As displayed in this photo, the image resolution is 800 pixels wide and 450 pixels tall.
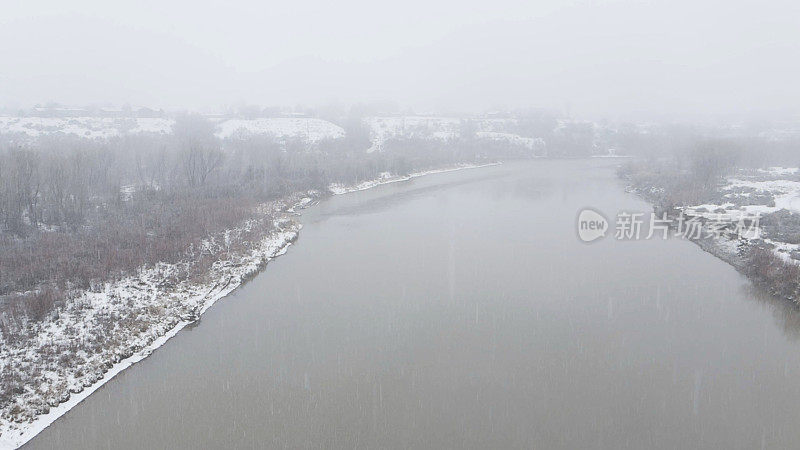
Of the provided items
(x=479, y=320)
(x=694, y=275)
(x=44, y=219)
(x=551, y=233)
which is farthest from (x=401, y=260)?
(x=44, y=219)

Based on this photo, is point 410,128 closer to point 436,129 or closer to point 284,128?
point 436,129

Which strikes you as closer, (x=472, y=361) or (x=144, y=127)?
(x=472, y=361)

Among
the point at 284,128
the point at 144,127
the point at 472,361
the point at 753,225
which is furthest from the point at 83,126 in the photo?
the point at 753,225

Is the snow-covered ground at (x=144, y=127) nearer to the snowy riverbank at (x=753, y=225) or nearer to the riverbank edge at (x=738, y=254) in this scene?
the snowy riverbank at (x=753, y=225)

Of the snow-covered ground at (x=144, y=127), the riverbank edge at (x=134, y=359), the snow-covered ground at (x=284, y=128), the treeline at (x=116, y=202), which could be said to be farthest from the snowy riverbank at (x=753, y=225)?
the snow-covered ground at (x=144, y=127)

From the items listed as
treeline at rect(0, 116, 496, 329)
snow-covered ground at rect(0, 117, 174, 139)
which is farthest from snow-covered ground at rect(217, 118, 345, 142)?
treeline at rect(0, 116, 496, 329)

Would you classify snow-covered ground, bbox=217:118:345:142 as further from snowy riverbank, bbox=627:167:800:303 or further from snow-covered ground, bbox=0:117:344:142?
snowy riverbank, bbox=627:167:800:303

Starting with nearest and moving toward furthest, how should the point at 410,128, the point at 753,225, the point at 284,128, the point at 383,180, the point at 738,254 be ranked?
1. the point at 738,254
2. the point at 753,225
3. the point at 383,180
4. the point at 284,128
5. the point at 410,128
